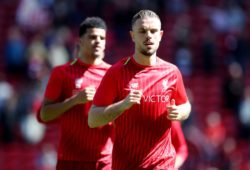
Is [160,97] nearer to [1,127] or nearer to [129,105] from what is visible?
[129,105]

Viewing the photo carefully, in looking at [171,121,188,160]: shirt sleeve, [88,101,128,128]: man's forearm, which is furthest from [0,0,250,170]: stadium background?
[88,101,128,128]: man's forearm

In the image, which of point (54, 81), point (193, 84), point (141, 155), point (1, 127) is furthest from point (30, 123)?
point (141, 155)

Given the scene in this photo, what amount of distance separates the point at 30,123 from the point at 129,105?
12.1 metres

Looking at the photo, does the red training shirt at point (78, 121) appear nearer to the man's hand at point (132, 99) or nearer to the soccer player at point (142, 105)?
the soccer player at point (142, 105)

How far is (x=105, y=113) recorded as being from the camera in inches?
358

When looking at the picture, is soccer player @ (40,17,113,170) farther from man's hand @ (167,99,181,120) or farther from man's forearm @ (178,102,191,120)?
man's hand @ (167,99,181,120)

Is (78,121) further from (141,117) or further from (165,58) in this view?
(165,58)

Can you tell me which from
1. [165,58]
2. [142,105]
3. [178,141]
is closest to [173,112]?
[142,105]

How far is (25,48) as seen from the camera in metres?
23.0

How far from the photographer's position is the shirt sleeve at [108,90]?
30.2ft

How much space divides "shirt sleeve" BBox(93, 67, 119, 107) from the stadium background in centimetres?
995

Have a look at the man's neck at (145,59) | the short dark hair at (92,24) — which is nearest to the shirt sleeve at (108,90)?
the man's neck at (145,59)

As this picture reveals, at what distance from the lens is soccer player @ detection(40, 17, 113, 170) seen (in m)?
10.5

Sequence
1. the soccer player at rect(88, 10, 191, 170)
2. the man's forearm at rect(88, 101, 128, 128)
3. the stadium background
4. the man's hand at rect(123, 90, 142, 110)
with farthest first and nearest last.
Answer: the stadium background
the soccer player at rect(88, 10, 191, 170)
the man's forearm at rect(88, 101, 128, 128)
the man's hand at rect(123, 90, 142, 110)
